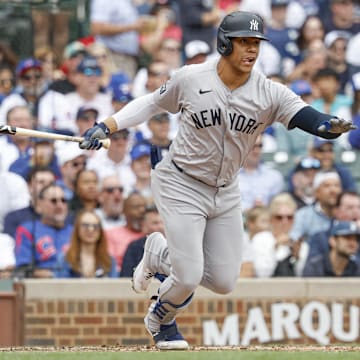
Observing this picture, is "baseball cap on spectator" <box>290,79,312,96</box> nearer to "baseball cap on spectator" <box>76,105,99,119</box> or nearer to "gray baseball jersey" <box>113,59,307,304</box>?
"baseball cap on spectator" <box>76,105,99,119</box>

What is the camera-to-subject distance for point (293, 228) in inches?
466

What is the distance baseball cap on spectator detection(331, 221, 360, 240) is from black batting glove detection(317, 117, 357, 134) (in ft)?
15.0

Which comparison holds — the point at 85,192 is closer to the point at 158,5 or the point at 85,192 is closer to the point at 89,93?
the point at 89,93

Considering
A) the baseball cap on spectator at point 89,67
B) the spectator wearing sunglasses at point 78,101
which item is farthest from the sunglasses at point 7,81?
the baseball cap on spectator at point 89,67

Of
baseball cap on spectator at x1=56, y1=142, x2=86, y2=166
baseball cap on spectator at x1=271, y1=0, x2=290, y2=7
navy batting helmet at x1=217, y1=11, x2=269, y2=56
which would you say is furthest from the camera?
baseball cap on spectator at x1=271, y1=0, x2=290, y2=7

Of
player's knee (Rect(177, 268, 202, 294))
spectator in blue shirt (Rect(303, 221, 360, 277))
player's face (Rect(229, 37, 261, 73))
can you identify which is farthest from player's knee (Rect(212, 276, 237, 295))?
spectator in blue shirt (Rect(303, 221, 360, 277))

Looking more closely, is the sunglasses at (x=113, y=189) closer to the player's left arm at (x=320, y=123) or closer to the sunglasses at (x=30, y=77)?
the sunglasses at (x=30, y=77)

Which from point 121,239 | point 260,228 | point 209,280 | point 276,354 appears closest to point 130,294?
point 121,239

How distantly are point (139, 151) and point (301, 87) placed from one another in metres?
1.90

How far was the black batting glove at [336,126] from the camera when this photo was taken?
7137 millimetres

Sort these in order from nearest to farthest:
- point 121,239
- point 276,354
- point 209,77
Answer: point 276,354, point 209,77, point 121,239

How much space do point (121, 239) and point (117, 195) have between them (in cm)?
46

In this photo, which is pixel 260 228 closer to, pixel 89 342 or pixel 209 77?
pixel 89 342

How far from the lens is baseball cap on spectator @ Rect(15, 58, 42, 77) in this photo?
40.1 feet
